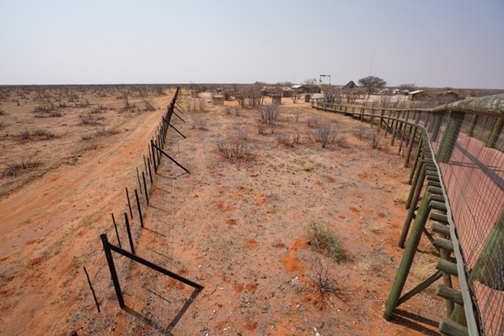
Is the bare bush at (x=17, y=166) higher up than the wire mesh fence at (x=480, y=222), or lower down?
lower down

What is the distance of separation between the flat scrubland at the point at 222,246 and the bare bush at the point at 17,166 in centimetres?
26

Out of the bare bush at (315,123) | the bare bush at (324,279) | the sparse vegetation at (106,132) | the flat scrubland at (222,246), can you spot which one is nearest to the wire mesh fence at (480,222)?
the flat scrubland at (222,246)

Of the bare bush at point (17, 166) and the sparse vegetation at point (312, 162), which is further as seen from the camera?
the sparse vegetation at point (312, 162)

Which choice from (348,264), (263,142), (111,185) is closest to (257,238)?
(348,264)

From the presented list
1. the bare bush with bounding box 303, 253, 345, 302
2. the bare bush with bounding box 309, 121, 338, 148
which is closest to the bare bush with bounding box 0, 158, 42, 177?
the bare bush with bounding box 303, 253, 345, 302

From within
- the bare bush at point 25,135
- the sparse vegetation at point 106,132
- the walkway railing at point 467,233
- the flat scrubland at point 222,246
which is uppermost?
the walkway railing at point 467,233

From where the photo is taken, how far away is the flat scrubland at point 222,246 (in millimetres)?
3615

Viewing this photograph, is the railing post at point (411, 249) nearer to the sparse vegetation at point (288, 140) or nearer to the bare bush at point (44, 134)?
the sparse vegetation at point (288, 140)

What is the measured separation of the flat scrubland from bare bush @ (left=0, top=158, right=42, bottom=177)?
26 centimetres

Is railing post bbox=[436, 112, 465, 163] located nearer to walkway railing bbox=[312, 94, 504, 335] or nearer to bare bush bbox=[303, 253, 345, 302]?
walkway railing bbox=[312, 94, 504, 335]

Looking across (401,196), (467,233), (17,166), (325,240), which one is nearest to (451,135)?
(467,233)

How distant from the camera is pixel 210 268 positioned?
4.57 metres

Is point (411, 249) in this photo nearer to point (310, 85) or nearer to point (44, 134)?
point (44, 134)

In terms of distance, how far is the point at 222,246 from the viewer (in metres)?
5.16
